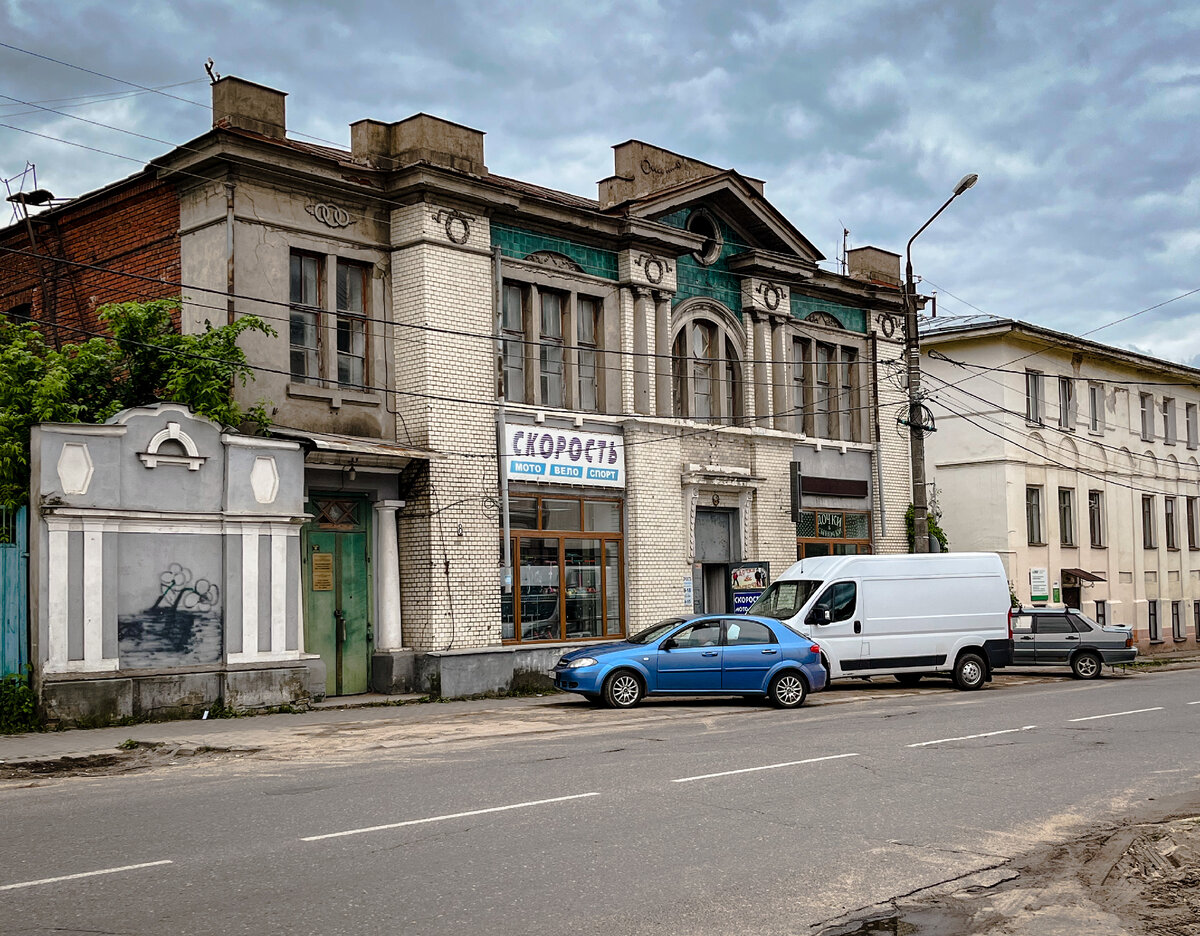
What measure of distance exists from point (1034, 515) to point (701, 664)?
21400 millimetres

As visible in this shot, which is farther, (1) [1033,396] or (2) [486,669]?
(1) [1033,396]

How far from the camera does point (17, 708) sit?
15766 mm

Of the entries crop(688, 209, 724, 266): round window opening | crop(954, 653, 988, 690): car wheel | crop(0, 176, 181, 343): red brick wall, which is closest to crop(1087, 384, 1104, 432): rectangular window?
crop(688, 209, 724, 266): round window opening

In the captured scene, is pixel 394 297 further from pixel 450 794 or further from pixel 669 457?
pixel 450 794

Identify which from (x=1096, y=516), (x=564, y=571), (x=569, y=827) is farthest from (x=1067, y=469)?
(x=569, y=827)

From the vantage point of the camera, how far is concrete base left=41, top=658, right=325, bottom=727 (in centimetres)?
1589

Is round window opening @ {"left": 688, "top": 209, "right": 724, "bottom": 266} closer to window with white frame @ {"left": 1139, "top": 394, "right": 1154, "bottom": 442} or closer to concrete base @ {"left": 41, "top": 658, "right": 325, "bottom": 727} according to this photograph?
concrete base @ {"left": 41, "top": 658, "right": 325, "bottom": 727}

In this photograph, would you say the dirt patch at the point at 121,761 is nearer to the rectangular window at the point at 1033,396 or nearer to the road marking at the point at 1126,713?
the road marking at the point at 1126,713

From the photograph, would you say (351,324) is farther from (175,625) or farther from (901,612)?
(901,612)

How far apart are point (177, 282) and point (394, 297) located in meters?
3.49

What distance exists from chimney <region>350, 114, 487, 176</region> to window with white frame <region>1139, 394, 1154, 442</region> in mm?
28940

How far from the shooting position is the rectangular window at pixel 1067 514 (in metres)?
38.2

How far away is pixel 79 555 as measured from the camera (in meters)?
16.3

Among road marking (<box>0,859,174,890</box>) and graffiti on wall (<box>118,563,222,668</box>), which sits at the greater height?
graffiti on wall (<box>118,563,222,668</box>)
